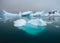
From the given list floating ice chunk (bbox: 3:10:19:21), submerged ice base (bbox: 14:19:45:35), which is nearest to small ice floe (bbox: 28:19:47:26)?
submerged ice base (bbox: 14:19:45:35)

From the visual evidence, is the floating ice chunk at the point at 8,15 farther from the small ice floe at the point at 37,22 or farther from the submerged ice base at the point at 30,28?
the small ice floe at the point at 37,22

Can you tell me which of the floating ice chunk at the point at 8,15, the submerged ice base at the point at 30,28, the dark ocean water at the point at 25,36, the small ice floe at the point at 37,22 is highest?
the floating ice chunk at the point at 8,15

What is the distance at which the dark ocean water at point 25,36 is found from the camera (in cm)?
133

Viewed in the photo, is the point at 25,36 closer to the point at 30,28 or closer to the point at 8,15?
the point at 30,28

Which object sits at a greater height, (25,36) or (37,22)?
(37,22)

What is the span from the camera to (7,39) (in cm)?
134

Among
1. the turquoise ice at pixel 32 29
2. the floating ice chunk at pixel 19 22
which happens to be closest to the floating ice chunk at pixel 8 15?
the floating ice chunk at pixel 19 22

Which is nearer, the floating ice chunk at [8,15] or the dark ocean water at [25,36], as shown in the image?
the dark ocean water at [25,36]

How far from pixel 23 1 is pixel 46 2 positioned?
28 cm

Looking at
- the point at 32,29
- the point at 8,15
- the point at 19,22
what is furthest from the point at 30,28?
the point at 8,15

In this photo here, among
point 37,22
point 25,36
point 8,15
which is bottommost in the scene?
point 25,36

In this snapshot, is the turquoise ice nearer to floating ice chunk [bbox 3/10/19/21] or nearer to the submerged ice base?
the submerged ice base

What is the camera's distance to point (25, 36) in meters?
1.36

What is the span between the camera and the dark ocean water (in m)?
1.33
